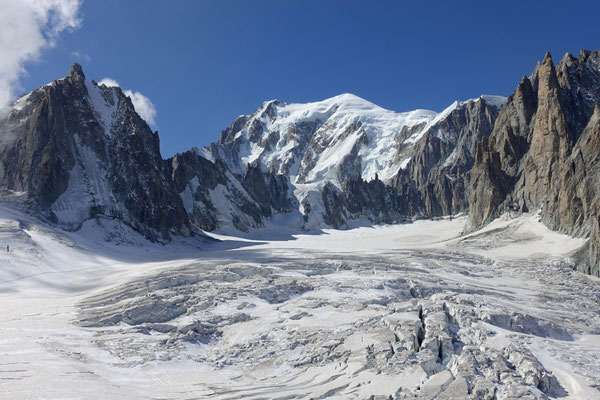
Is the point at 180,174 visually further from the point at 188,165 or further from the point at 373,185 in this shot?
the point at 373,185

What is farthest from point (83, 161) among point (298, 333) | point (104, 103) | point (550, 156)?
point (550, 156)

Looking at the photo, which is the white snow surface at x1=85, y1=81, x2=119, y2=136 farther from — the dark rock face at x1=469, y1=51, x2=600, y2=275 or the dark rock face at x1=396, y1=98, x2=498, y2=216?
the dark rock face at x1=396, y1=98, x2=498, y2=216

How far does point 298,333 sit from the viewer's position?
875 inches

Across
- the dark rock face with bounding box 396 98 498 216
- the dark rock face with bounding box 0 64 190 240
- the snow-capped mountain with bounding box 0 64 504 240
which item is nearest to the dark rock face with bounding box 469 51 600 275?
the snow-capped mountain with bounding box 0 64 504 240

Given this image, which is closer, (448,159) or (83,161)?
(83,161)

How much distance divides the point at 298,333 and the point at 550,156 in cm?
5750

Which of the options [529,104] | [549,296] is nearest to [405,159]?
[529,104]

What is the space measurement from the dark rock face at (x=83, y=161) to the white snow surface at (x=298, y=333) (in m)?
25.3

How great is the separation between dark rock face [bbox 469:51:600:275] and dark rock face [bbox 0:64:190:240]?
174ft

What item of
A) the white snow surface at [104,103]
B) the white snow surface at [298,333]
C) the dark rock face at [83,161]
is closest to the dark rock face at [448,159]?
the dark rock face at [83,161]

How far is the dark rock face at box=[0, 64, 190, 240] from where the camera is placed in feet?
212

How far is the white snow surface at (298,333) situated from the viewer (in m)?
16.4

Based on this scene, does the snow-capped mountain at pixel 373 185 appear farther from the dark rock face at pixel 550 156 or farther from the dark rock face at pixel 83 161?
the dark rock face at pixel 550 156

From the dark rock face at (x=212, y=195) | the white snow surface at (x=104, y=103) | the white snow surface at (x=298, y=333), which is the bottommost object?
the white snow surface at (x=298, y=333)
